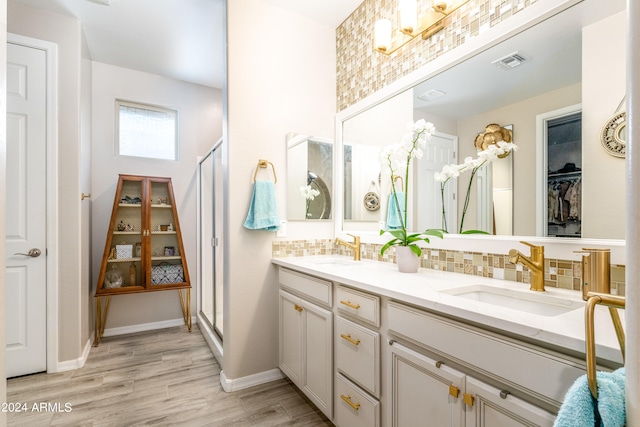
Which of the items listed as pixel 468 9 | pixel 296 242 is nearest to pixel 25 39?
pixel 296 242

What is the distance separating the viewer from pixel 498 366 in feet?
2.86

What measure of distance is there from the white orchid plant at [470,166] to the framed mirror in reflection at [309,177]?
98cm

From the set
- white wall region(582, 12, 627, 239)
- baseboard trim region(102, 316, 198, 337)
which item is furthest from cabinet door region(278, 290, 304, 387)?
baseboard trim region(102, 316, 198, 337)

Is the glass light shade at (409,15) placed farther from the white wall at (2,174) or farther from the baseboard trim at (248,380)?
the baseboard trim at (248,380)

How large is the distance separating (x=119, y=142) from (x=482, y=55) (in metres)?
3.42

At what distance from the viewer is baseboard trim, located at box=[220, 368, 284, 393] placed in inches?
82.7

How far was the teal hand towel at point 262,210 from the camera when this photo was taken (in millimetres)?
2125

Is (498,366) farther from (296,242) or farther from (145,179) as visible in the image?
(145,179)

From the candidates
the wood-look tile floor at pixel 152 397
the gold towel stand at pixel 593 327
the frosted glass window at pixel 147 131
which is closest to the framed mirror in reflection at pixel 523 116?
the gold towel stand at pixel 593 327

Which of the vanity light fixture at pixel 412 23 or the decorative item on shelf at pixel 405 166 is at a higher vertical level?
the vanity light fixture at pixel 412 23

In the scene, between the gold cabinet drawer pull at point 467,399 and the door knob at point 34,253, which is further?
the door knob at point 34,253

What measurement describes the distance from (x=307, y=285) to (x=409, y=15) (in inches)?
65.8

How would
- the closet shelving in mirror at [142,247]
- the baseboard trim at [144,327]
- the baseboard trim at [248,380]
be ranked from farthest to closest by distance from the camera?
the baseboard trim at [144,327] → the closet shelving in mirror at [142,247] → the baseboard trim at [248,380]

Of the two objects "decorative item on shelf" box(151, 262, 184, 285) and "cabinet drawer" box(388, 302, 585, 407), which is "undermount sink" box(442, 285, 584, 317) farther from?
"decorative item on shelf" box(151, 262, 184, 285)
